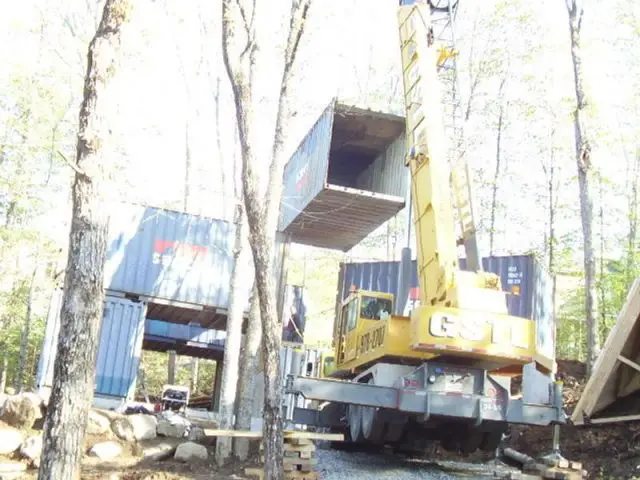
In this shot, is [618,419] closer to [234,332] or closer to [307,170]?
[234,332]

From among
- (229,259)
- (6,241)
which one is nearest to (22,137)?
(6,241)

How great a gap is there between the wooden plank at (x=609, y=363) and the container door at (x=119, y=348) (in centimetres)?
857

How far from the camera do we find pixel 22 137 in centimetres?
2200

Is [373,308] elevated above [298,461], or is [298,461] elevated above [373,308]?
[373,308]

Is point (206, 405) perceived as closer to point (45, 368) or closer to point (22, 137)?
point (22, 137)

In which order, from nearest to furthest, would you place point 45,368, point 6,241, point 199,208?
point 45,368, point 6,241, point 199,208

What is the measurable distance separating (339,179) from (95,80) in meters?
10.7

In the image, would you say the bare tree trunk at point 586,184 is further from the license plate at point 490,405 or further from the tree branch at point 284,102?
the tree branch at point 284,102

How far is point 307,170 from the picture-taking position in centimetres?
1436

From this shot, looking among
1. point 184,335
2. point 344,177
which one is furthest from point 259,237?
point 184,335

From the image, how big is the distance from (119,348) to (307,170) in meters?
5.35

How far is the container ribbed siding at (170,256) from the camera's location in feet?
48.3

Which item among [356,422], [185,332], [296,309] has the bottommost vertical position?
[356,422]

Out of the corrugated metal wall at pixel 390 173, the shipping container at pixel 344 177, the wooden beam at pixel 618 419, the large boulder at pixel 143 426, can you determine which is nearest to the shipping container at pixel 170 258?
the shipping container at pixel 344 177
